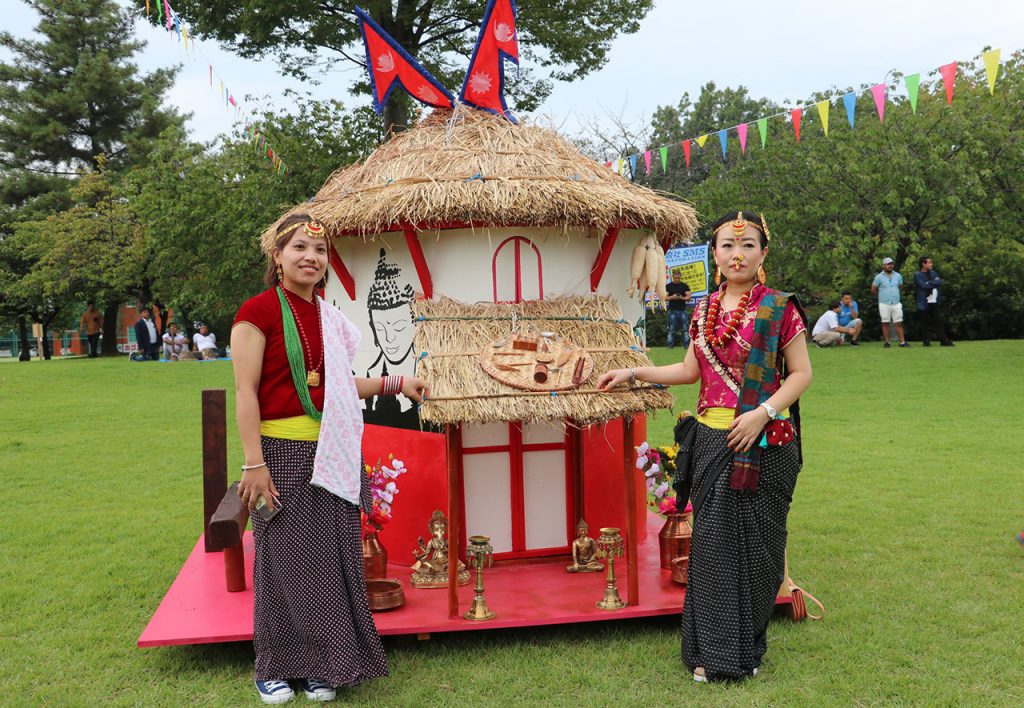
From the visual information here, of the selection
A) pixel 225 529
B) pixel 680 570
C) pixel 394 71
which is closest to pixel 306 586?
pixel 225 529

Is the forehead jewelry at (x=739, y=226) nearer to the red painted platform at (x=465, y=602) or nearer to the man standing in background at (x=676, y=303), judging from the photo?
the red painted platform at (x=465, y=602)

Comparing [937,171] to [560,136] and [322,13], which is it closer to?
[322,13]

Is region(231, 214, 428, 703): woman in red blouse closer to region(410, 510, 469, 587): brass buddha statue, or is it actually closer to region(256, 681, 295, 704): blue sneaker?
region(256, 681, 295, 704): blue sneaker

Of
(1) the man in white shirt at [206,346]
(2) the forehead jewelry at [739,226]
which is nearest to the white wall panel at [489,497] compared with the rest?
(2) the forehead jewelry at [739,226]

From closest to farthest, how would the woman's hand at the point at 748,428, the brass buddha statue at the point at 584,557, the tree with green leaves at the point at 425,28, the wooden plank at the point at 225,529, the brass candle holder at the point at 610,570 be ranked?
1. the woman's hand at the point at 748,428
2. the wooden plank at the point at 225,529
3. the brass candle holder at the point at 610,570
4. the brass buddha statue at the point at 584,557
5. the tree with green leaves at the point at 425,28

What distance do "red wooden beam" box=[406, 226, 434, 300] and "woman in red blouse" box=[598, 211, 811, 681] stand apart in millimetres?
1972

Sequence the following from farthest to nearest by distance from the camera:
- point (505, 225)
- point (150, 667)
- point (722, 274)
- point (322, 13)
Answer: point (322, 13), point (505, 225), point (150, 667), point (722, 274)

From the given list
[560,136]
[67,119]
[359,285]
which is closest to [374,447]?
[359,285]

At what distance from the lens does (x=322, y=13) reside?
49.2 feet

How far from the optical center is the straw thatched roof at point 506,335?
458 centimetres

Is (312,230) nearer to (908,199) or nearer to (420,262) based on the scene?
(420,262)

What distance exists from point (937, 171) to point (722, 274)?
18.9m

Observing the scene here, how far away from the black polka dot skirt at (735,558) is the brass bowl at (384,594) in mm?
1674

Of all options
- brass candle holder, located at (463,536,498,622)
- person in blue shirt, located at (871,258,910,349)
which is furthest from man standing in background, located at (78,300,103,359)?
brass candle holder, located at (463,536,498,622)
